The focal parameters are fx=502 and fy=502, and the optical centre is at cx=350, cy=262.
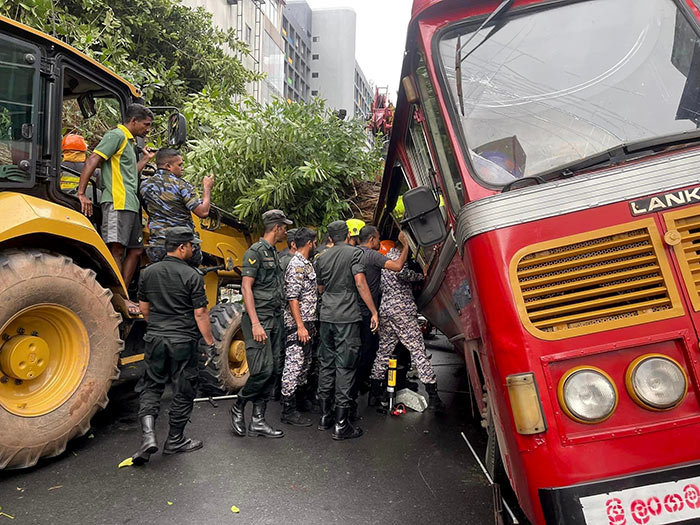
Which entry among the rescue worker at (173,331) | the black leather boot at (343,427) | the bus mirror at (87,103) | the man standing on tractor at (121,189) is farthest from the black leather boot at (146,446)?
the bus mirror at (87,103)

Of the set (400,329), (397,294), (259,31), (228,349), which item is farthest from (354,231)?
(259,31)

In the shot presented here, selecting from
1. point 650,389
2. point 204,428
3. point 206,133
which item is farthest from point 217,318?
point 650,389

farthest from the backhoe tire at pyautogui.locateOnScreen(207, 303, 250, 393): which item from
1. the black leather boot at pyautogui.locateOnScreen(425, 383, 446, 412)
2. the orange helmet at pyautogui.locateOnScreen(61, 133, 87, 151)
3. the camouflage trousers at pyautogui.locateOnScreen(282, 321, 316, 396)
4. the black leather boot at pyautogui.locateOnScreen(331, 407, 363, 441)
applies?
the orange helmet at pyautogui.locateOnScreen(61, 133, 87, 151)

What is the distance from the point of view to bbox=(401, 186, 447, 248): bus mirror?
2.49 metres

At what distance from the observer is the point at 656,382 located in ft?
6.10

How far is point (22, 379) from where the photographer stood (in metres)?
3.44

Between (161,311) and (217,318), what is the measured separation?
53.2 inches

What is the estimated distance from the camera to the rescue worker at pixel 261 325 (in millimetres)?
4246

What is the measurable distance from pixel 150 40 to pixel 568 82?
1195 cm

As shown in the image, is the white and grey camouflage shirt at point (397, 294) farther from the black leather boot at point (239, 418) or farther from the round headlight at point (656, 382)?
the round headlight at point (656, 382)

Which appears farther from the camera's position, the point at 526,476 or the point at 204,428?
the point at 204,428

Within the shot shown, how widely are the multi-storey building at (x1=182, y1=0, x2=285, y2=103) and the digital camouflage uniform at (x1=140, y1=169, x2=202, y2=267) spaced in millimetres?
18834

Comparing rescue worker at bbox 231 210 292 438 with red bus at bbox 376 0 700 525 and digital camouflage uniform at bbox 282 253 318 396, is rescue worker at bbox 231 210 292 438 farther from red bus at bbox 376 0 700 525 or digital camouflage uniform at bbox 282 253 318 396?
red bus at bbox 376 0 700 525

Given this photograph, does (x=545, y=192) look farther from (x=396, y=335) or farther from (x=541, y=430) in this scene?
(x=396, y=335)
